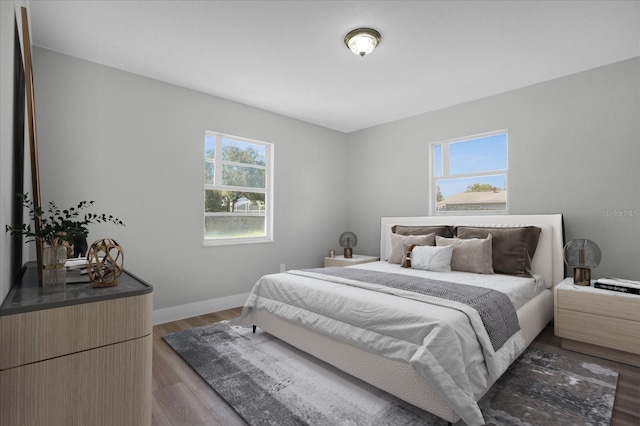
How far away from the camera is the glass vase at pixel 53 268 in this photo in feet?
4.32

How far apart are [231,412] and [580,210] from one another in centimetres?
363

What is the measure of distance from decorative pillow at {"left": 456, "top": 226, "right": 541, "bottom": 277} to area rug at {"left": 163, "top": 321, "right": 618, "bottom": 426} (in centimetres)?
77

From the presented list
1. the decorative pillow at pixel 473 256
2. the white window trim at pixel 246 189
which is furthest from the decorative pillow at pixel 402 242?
the white window trim at pixel 246 189

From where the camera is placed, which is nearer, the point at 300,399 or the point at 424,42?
the point at 300,399

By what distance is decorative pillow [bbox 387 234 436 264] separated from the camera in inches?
142

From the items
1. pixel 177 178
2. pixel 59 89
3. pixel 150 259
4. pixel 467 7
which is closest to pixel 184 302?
pixel 150 259

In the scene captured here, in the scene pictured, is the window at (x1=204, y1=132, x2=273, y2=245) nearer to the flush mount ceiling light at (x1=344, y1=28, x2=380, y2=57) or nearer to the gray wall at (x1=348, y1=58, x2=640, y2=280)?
the flush mount ceiling light at (x1=344, y1=28, x2=380, y2=57)

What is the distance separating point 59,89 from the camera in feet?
9.21

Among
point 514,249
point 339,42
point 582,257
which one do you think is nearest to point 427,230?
point 514,249

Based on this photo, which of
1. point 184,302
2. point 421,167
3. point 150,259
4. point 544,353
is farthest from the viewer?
point 421,167

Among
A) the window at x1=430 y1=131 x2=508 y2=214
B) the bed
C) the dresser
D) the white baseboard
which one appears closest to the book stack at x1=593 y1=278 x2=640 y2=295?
the bed

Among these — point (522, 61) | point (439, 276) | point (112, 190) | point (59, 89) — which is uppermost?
point (522, 61)

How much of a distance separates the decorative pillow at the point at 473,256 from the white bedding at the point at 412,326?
0.86ft

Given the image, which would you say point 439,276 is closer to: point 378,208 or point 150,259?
point 378,208
